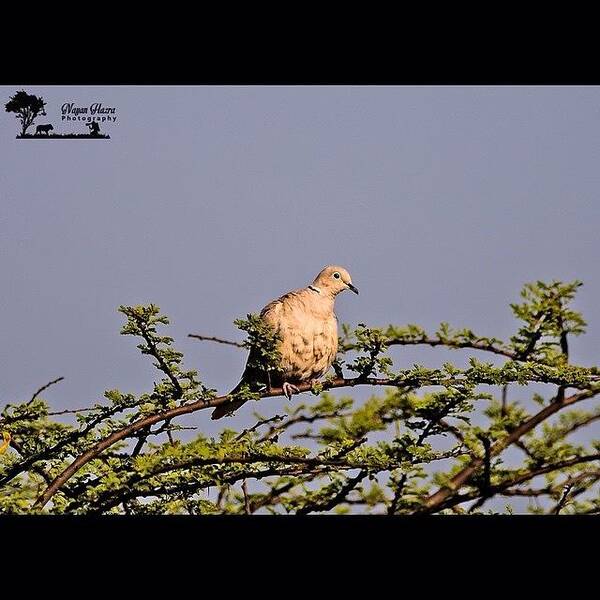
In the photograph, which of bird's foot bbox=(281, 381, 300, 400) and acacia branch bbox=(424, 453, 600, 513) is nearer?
acacia branch bbox=(424, 453, 600, 513)

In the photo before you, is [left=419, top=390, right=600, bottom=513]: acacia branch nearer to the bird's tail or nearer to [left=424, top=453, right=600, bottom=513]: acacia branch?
[left=424, top=453, right=600, bottom=513]: acacia branch

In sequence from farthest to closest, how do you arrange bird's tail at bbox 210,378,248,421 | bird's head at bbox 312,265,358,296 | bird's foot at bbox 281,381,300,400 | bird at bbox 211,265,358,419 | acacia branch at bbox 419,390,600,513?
bird's head at bbox 312,265,358,296, bird at bbox 211,265,358,419, bird's foot at bbox 281,381,300,400, bird's tail at bbox 210,378,248,421, acacia branch at bbox 419,390,600,513

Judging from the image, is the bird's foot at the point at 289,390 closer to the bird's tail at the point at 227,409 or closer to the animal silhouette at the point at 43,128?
the bird's tail at the point at 227,409

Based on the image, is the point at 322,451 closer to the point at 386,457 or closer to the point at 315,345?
the point at 386,457

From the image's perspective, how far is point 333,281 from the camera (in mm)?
5020

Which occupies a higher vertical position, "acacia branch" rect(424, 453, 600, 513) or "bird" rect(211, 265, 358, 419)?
A: "bird" rect(211, 265, 358, 419)

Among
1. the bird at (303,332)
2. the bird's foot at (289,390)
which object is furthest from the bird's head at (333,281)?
the bird's foot at (289,390)

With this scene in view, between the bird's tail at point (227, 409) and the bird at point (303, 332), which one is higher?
the bird at point (303, 332)

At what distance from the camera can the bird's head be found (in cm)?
502

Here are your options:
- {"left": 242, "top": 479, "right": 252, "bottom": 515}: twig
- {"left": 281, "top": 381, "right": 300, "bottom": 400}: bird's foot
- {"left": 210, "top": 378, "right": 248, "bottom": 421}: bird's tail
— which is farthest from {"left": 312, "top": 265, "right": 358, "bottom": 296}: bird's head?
{"left": 242, "top": 479, "right": 252, "bottom": 515}: twig

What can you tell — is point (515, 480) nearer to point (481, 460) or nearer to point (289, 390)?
point (481, 460)

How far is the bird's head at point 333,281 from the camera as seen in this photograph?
16.5 ft
